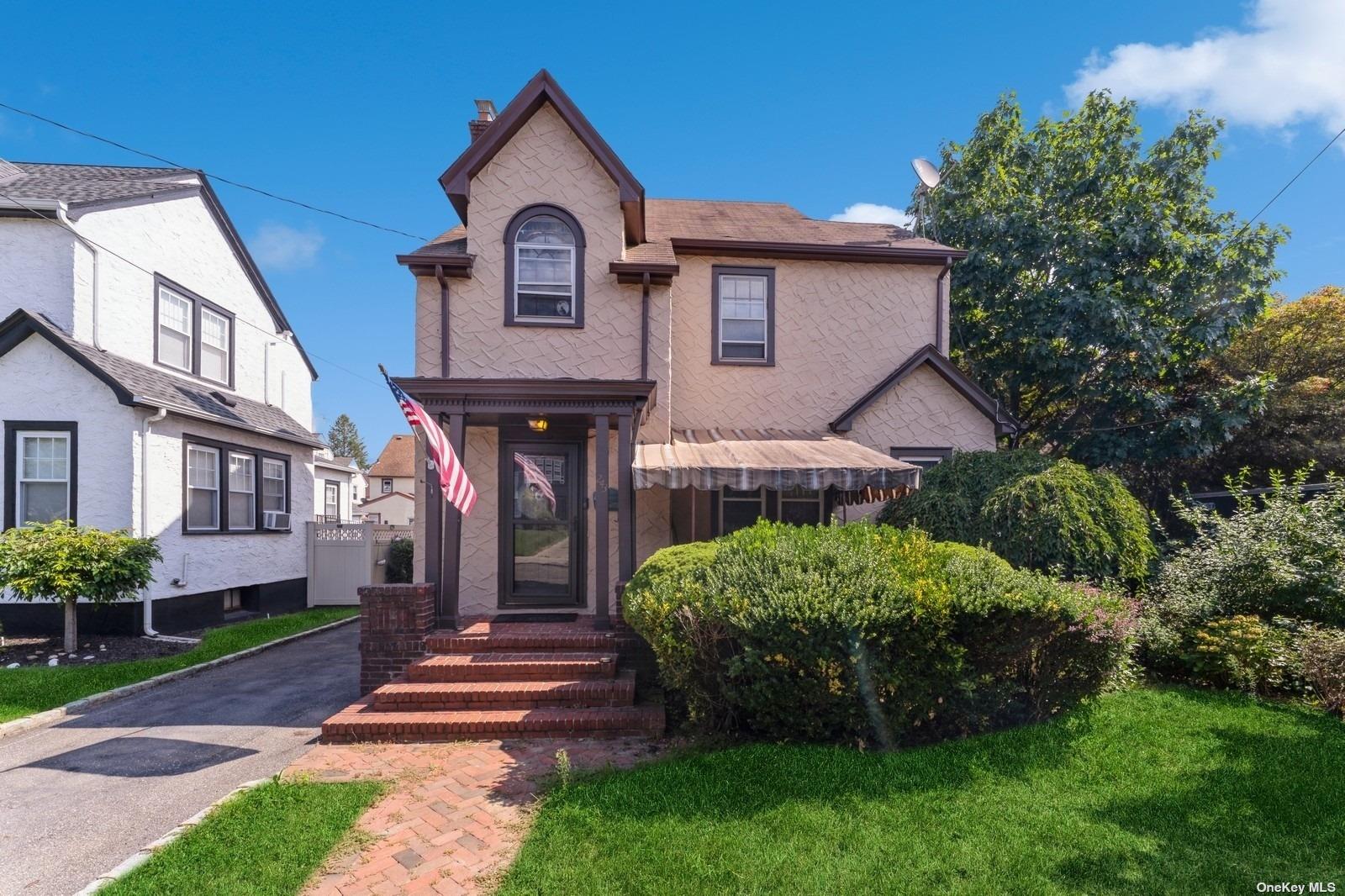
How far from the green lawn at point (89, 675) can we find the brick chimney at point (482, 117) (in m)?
9.54

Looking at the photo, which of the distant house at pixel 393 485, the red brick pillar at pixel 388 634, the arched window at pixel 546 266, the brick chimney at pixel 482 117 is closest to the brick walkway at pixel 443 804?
the red brick pillar at pixel 388 634

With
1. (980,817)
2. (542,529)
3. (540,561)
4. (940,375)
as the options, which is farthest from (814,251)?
(980,817)

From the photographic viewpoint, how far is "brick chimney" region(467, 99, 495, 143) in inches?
452

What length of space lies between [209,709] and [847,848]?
755 cm

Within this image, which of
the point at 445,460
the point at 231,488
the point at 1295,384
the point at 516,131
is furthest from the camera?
the point at 1295,384

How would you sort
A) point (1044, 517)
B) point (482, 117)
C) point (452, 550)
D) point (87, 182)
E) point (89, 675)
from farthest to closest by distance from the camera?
point (87, 182) < point (482, 117) < point (89, 675) < point (452, 550) < point (1044, 517)

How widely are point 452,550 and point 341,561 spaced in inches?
387

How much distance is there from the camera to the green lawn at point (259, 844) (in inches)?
157

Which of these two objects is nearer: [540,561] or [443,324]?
[443,324]

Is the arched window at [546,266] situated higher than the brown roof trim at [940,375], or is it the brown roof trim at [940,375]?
the arched window at [546,266]

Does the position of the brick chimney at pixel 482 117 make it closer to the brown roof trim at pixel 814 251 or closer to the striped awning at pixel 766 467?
the brown roof trim at pixel 814 251

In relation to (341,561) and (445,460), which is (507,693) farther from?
(341,561)

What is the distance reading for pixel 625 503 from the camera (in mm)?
8172

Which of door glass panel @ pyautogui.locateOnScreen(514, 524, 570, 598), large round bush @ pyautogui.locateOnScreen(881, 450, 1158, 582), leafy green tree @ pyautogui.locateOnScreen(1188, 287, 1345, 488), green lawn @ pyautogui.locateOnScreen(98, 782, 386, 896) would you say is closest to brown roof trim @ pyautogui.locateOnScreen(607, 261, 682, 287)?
door glass panel @ pyautogui.locateOnScreen(514, 524, 570, 598)
